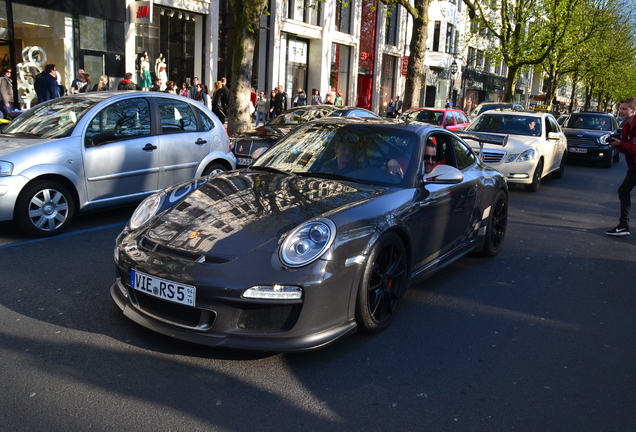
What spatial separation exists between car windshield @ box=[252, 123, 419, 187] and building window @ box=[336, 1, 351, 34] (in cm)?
2750

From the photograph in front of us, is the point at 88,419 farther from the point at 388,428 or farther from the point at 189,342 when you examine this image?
the point at 388,428

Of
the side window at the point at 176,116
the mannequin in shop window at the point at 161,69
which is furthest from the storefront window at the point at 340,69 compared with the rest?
the side window at the point at 176,116

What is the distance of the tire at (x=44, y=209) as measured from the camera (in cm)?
634

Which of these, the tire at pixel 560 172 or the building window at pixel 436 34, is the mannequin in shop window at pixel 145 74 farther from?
the building window at pixel 436 34

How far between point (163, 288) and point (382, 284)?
1532mm

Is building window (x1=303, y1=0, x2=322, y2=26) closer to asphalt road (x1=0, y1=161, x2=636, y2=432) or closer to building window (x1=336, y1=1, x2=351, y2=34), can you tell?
building window (x1=336, y1=1, x2=351, y2=34)

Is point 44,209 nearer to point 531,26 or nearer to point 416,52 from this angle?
point 416,52

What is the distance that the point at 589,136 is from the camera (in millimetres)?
18844

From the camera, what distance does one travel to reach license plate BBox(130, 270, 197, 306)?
347 cm

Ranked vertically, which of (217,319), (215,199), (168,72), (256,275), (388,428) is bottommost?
(388,428)

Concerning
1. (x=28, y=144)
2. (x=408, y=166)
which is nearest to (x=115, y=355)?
(x=408, y=166)

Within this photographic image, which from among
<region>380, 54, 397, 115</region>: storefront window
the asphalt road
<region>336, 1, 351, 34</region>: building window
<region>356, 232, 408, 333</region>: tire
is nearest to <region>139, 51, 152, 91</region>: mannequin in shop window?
<region>336, 1, 351, 34</region>: building window

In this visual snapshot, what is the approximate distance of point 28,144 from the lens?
6543 millimetres

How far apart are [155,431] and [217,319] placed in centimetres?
76
